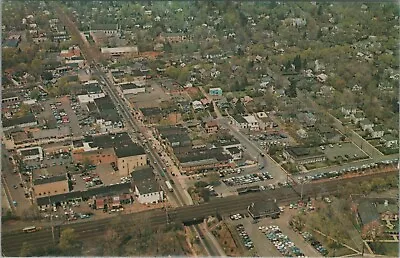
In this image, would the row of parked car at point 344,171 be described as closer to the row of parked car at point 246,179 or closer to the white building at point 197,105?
the row of parked car at point 246,179

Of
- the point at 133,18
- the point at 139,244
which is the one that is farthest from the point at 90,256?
the point at 133,18

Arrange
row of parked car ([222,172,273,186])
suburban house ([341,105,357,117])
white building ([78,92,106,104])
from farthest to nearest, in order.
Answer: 1. white building ([78,92,106,104])
2. suburban house ([341,105,357,117])
3. row of parked car ([222,172,273,186])

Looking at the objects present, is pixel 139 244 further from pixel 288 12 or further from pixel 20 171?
pixel 288 12

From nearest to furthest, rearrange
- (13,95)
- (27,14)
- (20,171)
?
(20,171), (13,95), (27,14)

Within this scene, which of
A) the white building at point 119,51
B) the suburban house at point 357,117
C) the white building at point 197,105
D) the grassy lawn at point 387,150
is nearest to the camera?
Result: the grassy lawn at point 387,150

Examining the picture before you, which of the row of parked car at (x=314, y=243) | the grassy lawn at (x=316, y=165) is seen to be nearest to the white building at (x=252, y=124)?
the grassy lawn at (x=316, y=165)

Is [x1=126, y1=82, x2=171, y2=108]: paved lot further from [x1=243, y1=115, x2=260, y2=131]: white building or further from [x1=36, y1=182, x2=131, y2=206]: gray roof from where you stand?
[x1=36, y1=182, x2=131, y2=206]: gray roof

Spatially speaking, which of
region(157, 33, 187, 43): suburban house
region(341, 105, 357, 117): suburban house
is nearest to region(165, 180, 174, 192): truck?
region(341, 105, 357, 117): suburban house
